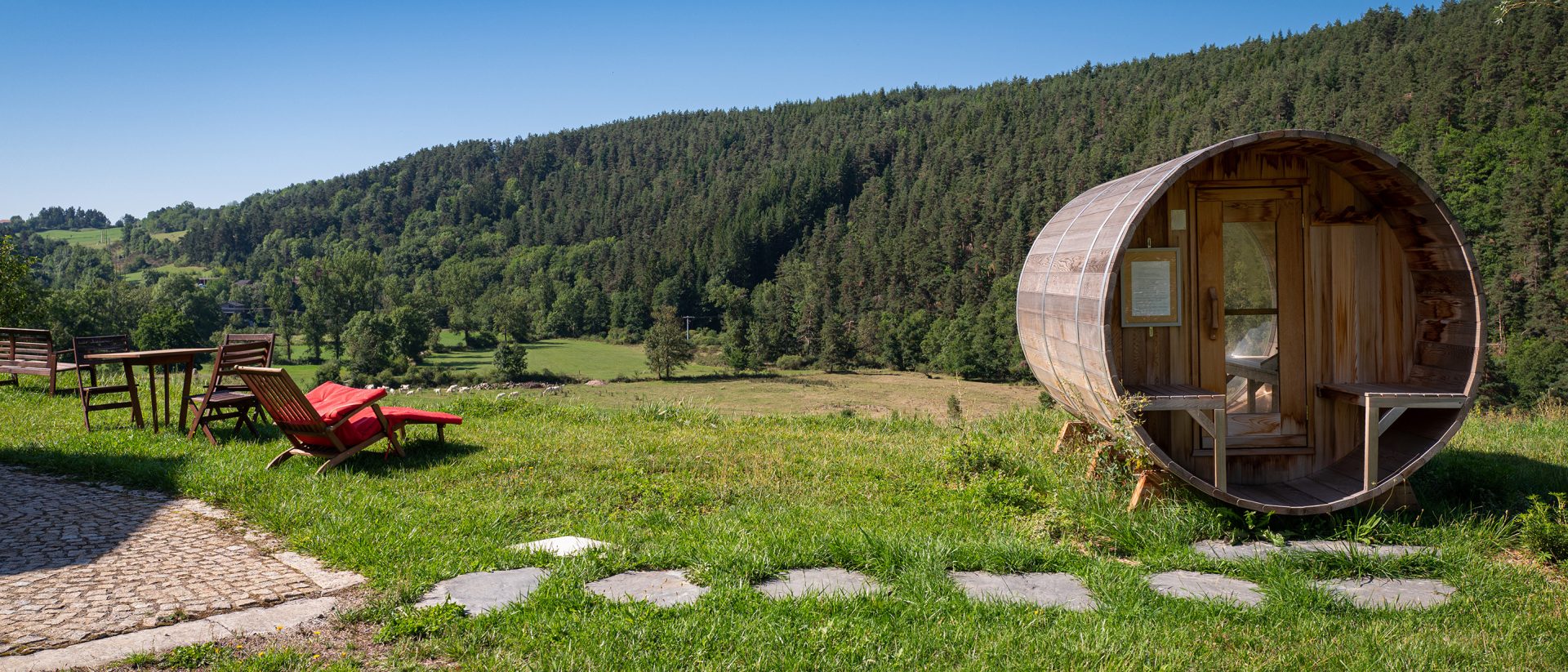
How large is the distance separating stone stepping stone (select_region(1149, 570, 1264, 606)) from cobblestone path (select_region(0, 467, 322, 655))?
13.5 feet

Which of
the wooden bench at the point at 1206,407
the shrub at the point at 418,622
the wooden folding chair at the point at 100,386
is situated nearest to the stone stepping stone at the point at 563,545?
the shrub at the point at 418,622

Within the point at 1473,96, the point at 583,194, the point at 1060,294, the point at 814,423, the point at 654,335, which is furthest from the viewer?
the point at 583,194

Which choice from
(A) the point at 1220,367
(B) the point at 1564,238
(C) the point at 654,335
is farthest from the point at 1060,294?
(C) the point at 654,335

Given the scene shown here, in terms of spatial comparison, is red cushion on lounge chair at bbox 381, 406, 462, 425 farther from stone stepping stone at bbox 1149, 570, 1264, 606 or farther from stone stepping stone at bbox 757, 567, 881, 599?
stone stepping stone at bbox 1149, 570, 1264, 606

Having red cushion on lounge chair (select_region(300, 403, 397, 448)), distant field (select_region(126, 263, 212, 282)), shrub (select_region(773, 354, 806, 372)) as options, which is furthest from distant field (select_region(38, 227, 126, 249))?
red cushion on lounge chair (select_region(300, 403, 397, 448))

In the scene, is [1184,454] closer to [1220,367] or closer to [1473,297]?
[1220,367]

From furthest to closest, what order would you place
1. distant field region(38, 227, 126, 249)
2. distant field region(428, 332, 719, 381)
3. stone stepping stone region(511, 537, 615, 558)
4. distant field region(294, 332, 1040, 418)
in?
distant field region(38, 227, 126, 249), distant field region(428, 332, 719, 381), distant field region(294, 332, 1040, 418), stone stepping stone region(511, 537, 615, 558)

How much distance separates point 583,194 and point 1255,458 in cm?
15686

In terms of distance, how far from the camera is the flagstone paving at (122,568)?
358 cm

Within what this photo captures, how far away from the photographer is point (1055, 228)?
6.51 metres

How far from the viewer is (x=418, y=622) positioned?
3.52m

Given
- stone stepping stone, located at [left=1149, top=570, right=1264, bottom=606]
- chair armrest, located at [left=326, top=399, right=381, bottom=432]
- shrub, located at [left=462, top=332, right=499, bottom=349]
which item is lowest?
shrub, located at [left=462, top=332, right=499, bottom=349]

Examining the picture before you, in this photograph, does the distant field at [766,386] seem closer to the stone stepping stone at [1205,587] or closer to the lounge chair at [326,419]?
the lounge chair at [326,419]

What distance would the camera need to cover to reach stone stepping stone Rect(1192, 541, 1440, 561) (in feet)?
15.3
